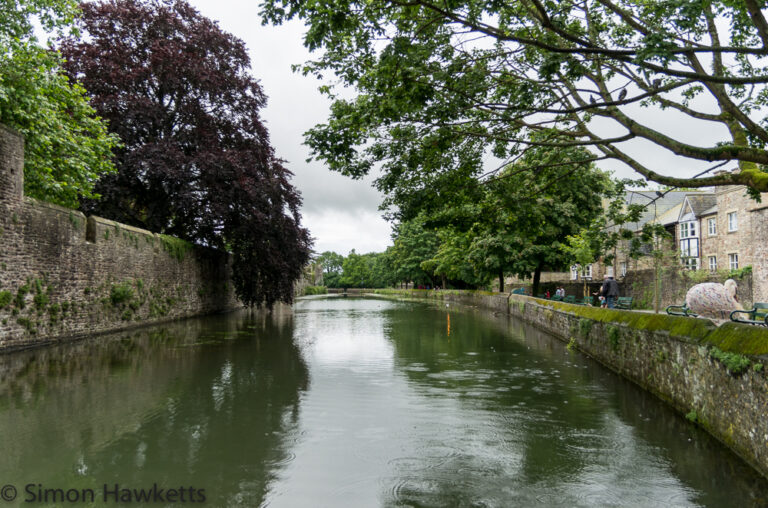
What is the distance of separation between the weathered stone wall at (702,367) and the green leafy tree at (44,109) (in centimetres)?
1444

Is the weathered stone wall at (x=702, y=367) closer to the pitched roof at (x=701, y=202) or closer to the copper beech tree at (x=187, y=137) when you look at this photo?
the copper beech tree at (x=187, y=137)

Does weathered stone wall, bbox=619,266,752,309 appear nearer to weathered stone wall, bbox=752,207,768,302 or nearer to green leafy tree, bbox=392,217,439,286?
weathered stone wall, bbox=752,207,768,302

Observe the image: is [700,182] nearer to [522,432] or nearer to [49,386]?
[522,432]

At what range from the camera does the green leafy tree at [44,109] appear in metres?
13.3

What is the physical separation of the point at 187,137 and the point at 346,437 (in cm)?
1975

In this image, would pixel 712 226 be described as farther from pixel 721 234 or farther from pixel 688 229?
pixel 688 229

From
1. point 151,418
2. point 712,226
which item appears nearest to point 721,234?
point 712,226

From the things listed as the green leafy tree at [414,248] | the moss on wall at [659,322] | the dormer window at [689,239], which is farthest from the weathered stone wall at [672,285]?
the green leafy tree at [414,248]

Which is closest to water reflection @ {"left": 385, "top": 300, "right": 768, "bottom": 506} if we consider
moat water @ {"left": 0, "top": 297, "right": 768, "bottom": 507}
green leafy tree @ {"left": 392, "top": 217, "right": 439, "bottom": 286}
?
moat water @ {"left": 0, "top": 297, "right": 768, "bottom": 507}

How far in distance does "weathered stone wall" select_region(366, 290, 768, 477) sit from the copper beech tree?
1621 centimetres

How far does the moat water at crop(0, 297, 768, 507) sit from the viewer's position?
4.36 m

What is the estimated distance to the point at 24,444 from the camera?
17.5 ft

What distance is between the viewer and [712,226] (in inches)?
1259

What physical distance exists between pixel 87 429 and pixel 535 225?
9.78 metres
